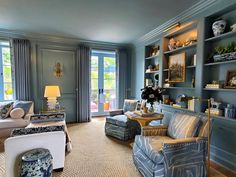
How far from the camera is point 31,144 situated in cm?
201

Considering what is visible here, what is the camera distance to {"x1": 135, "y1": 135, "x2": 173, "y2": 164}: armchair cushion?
1.87 meters

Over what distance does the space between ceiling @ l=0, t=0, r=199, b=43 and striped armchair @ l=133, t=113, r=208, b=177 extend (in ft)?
6.99

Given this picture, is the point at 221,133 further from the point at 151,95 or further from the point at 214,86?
the point at 151,95

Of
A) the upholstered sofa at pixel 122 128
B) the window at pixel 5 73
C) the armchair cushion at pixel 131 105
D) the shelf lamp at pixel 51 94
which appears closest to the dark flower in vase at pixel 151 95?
the upholstered sofa at pixel 122 128

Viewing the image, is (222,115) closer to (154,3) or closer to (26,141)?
(154,3)

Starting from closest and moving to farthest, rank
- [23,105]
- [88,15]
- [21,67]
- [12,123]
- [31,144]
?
[31,144] < [88,15] < [12,123] < [23,105] < [21,67]

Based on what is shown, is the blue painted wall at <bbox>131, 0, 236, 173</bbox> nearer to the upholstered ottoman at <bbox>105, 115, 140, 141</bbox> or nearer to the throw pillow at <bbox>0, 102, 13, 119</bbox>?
the upholstered ottoman at <bbox>105, 115, 140, 141</bbox>

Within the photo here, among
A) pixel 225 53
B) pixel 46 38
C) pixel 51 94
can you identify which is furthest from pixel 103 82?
pixel 225 53

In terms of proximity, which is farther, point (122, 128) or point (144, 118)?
point (122, 128)

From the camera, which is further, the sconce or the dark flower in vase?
the sconce

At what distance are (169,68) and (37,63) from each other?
154 inches

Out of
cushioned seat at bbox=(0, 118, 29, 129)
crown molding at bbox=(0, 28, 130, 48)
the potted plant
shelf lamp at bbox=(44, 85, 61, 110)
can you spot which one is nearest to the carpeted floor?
cushioned seat at bbox=(0, 118, 29, 129)

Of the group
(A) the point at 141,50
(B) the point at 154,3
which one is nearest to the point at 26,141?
(B) the point at 154,3

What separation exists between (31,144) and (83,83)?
3335 mm
